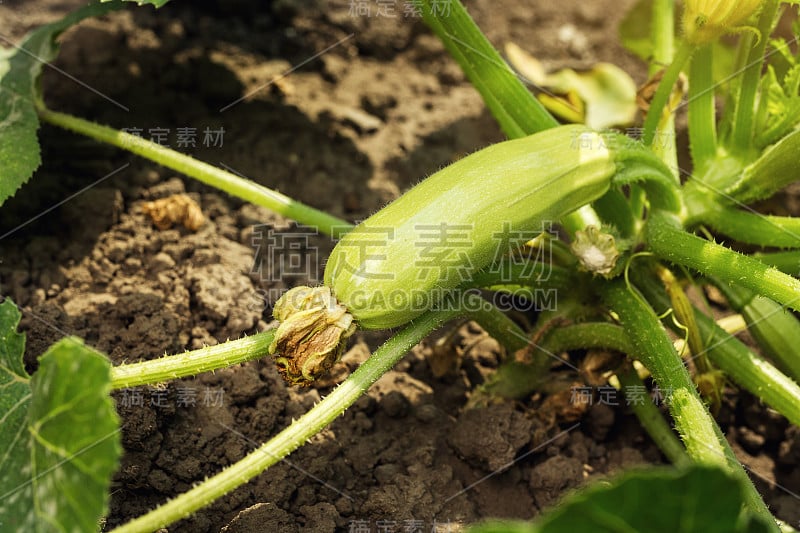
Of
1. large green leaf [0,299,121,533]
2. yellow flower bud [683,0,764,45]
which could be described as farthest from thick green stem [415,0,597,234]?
large green leaf [0,299,121,533]

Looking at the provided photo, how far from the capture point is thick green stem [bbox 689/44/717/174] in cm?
213

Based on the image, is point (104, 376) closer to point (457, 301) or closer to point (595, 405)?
point (457, 301)

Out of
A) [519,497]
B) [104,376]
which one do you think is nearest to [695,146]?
[519,497]

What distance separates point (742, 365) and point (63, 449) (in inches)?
60.6

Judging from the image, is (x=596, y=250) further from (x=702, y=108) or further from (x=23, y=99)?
(x=23, y=99)

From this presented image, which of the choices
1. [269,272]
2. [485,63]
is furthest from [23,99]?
[485,63]

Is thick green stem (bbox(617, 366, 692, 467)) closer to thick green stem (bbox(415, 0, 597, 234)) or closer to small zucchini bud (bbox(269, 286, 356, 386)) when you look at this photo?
thick green stem (bbox(415, 0, 597, 234))

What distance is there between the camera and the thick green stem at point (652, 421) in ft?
6.64

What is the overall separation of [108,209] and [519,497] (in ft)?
4.78

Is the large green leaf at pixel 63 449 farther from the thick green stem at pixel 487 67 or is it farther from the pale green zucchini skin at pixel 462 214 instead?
the thick green stem at pixel 487 67

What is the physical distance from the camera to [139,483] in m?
1.80

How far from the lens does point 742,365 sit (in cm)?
196

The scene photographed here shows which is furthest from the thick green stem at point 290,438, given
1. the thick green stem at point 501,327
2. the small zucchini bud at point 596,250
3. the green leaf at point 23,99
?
the green leaf at point 23,99

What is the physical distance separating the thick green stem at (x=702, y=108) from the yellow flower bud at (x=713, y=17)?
9.3 inches
